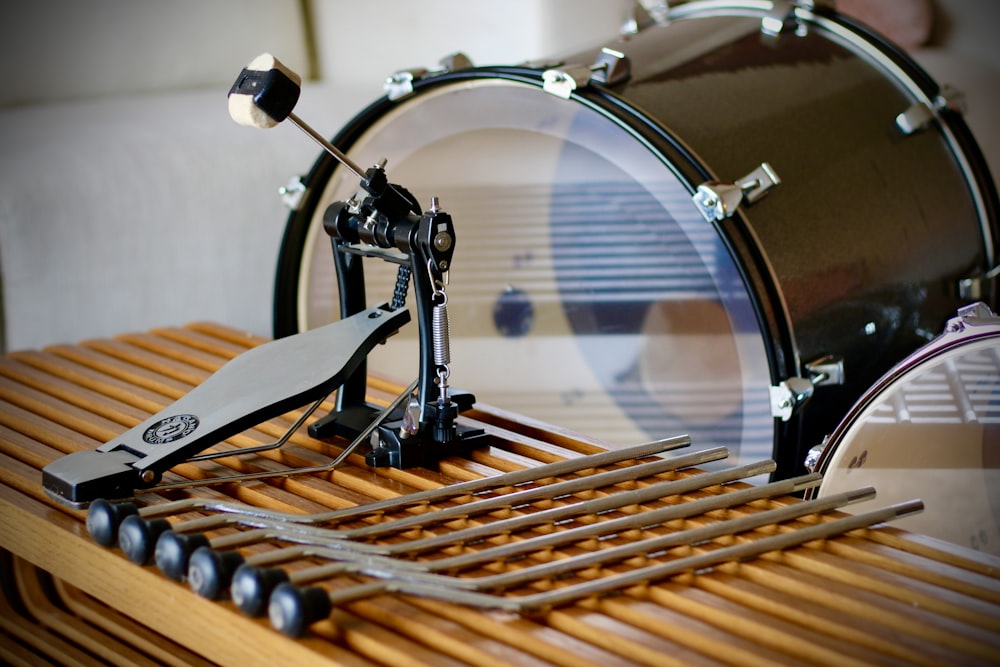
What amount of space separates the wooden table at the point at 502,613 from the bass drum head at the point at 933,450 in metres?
0.17

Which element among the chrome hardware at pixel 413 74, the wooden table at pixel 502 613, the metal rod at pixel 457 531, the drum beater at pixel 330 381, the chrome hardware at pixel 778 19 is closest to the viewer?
the wooden table at pixel 502 613

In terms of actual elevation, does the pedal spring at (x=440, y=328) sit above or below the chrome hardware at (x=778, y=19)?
below

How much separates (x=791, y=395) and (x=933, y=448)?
0.15 metres

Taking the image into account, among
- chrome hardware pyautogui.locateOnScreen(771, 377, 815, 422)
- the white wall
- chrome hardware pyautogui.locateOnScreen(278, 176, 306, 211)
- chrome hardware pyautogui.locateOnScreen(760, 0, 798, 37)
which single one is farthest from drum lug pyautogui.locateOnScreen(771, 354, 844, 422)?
the white wall

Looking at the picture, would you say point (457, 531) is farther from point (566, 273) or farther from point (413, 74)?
point (566, 273)

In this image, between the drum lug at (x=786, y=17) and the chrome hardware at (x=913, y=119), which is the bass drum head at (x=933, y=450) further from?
the drum lug at (x=786, y=17)

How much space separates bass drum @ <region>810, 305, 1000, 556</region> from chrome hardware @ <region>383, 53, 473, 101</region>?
0.63 m

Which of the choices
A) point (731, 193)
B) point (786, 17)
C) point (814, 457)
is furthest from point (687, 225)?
point (786, 17)

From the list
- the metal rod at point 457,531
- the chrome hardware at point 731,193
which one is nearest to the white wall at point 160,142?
the chrome hardware at point 731,193

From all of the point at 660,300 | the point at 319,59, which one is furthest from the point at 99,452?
the point at 319,59

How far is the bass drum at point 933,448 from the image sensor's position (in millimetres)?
1044

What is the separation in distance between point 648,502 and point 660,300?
58 cm

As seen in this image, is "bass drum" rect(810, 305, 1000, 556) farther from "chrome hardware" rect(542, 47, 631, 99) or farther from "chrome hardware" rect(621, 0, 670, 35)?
"chrome hardware" rect(621, 0, 670, 35)

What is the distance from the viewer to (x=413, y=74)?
140cm
